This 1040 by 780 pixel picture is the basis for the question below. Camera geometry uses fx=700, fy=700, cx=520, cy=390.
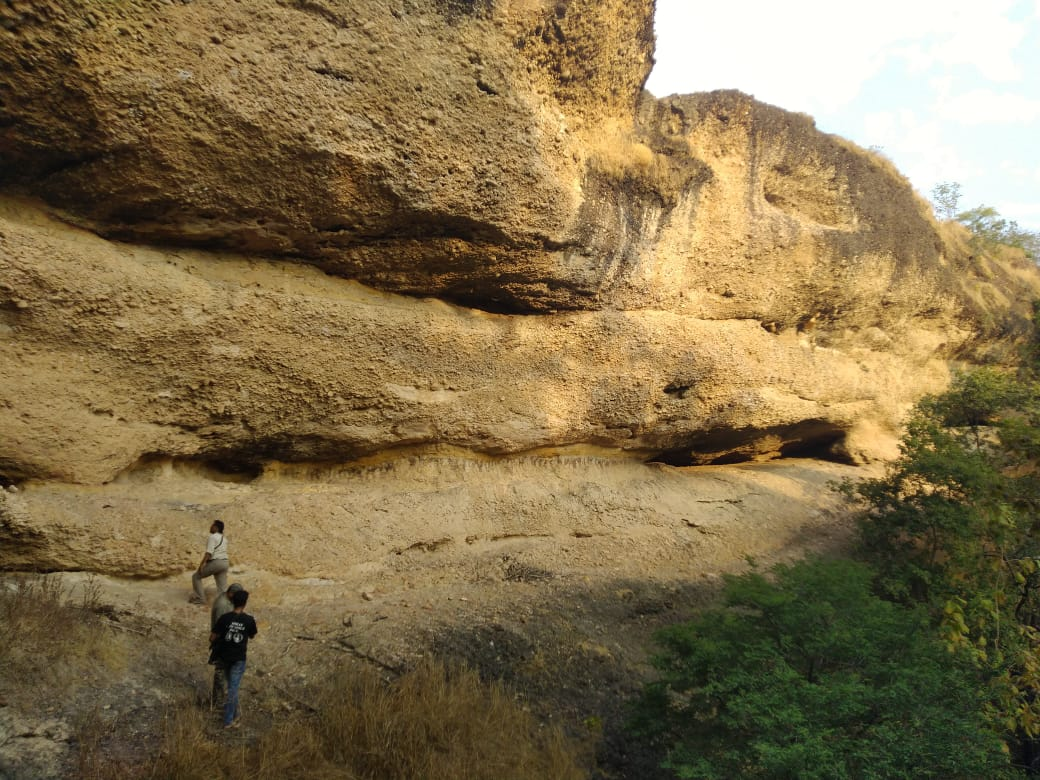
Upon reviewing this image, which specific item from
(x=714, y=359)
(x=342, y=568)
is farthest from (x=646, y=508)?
(x=342, y=568)

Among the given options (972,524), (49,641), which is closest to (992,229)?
(972,524)

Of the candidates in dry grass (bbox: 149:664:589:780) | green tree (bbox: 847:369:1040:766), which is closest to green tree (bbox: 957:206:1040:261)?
green tree (bbox: 847:369:1040:766)

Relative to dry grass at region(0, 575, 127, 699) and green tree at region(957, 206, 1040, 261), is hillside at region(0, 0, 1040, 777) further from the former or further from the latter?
green tree at region(957, 206, 1040, 261)

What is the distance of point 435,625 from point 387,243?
133 inches

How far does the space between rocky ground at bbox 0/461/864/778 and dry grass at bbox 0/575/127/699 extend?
2.2 inches

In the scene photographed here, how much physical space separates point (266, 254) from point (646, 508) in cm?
477

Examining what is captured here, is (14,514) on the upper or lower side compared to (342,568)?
upper

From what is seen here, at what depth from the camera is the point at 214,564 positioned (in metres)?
5.27

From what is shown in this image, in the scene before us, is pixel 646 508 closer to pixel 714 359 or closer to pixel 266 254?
pixel 714 359

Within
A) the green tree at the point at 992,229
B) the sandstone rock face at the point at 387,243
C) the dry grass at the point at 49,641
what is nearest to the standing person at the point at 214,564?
the sandstone rock face at the point at 387,243

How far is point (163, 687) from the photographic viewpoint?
14.4 feet

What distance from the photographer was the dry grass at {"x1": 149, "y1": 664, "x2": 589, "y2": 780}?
385 centimetres

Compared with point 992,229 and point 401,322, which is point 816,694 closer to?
point 401,322

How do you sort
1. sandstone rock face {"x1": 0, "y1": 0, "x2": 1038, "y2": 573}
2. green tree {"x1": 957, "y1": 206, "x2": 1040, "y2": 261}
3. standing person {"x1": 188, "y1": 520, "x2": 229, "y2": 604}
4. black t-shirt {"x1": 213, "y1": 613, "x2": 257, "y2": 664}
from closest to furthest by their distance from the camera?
1. black t-shirt {"x1": 213, "y1": 613, "x2": 257, "y2": 664}
2. sandstone rock face {"x1": 0, "y1": 0, "x2": 1038, "y2": 573}
3. standing person {"x1": 188, "y1": 520, "x2": 229, "y2": 604}
4. green tree {"x1": 957, "y1": 206, "x2": 1040, "y2": 261}
